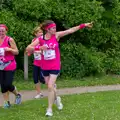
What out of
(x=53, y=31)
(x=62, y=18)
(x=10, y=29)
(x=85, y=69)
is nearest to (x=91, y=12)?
(x=62, y=18)

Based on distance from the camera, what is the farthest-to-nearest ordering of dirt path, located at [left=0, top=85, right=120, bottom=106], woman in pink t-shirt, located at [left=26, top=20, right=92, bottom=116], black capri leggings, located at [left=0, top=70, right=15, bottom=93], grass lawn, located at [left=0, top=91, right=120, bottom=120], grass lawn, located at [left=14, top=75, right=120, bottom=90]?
grass lawn, located at [left=14, top=75, right=120, bottom=90] < dirt path, located at [left=0, top=85, right=120, bottom=106] < black capri leggings, located at [left=0, top=70, right=15, bottom=93] < woman in pink t-shirt, located at [left=26, top=20, right=92, bottom=116] < grass lawn, located at [left=0, top=91, right=120, bottom=120]

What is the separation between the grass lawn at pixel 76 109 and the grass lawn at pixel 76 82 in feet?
5.42

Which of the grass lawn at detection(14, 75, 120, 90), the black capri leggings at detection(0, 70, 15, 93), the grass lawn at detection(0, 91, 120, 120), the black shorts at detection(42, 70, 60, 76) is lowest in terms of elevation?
the grass lawn at detection(14, 75, 120, 90)

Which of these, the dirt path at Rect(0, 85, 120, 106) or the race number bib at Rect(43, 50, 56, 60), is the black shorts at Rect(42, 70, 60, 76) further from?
the dirt path at Rect(0, 85, 120, 106)

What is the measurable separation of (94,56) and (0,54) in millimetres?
5227

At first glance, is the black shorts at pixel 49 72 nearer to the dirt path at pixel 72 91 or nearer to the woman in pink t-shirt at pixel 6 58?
the woman in pink t-shirt at pixel 6 58

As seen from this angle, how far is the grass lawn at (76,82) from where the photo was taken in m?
10.8

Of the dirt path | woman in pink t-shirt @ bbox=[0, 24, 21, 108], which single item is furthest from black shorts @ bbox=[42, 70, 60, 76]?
the dirt path

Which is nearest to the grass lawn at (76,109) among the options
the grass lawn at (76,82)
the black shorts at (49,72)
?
the black shorts at (49,72)

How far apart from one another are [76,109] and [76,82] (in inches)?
142

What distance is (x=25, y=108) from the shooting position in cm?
795

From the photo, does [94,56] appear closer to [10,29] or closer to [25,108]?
[10,29]

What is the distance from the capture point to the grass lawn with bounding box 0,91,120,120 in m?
7.08

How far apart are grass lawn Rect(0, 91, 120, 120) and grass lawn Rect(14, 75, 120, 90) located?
5.42 ft
